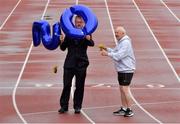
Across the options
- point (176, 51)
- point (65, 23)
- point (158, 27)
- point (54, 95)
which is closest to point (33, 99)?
point (54, 95)

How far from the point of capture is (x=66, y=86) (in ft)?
37.5

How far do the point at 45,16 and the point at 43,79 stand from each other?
10.6 meters

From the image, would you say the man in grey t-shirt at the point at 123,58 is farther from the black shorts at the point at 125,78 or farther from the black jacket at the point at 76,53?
the black jacket at the point at 76,53

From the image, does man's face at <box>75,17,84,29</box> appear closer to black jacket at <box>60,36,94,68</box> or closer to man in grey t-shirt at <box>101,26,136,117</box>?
black jacket at <box>60,36,94,68</box>

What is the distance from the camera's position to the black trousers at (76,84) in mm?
11359

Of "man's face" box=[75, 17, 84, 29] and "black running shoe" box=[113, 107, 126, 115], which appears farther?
"black running shoe" box=[113, 107, 126, 115]

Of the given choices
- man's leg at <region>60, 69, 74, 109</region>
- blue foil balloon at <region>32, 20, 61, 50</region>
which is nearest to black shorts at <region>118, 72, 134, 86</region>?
man's leg at <region>60, 69, 74, 109</region>

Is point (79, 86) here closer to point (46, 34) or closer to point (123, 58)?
point (123, 58)

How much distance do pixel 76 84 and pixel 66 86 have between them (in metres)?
0.19

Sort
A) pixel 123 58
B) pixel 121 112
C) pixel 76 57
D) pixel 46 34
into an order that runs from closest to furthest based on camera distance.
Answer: pixel 123 58 < pixel 76 57 < pixel 121 112 < pixel 46 34

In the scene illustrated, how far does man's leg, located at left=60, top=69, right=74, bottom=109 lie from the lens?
447 inches

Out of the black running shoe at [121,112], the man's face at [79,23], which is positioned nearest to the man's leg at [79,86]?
the black running shoe at [121,112]

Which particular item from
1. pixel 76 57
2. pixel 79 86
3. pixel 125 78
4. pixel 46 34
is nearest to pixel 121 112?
pixel 125 78

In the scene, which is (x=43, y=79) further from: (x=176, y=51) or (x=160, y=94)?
(x=176, y=51)
